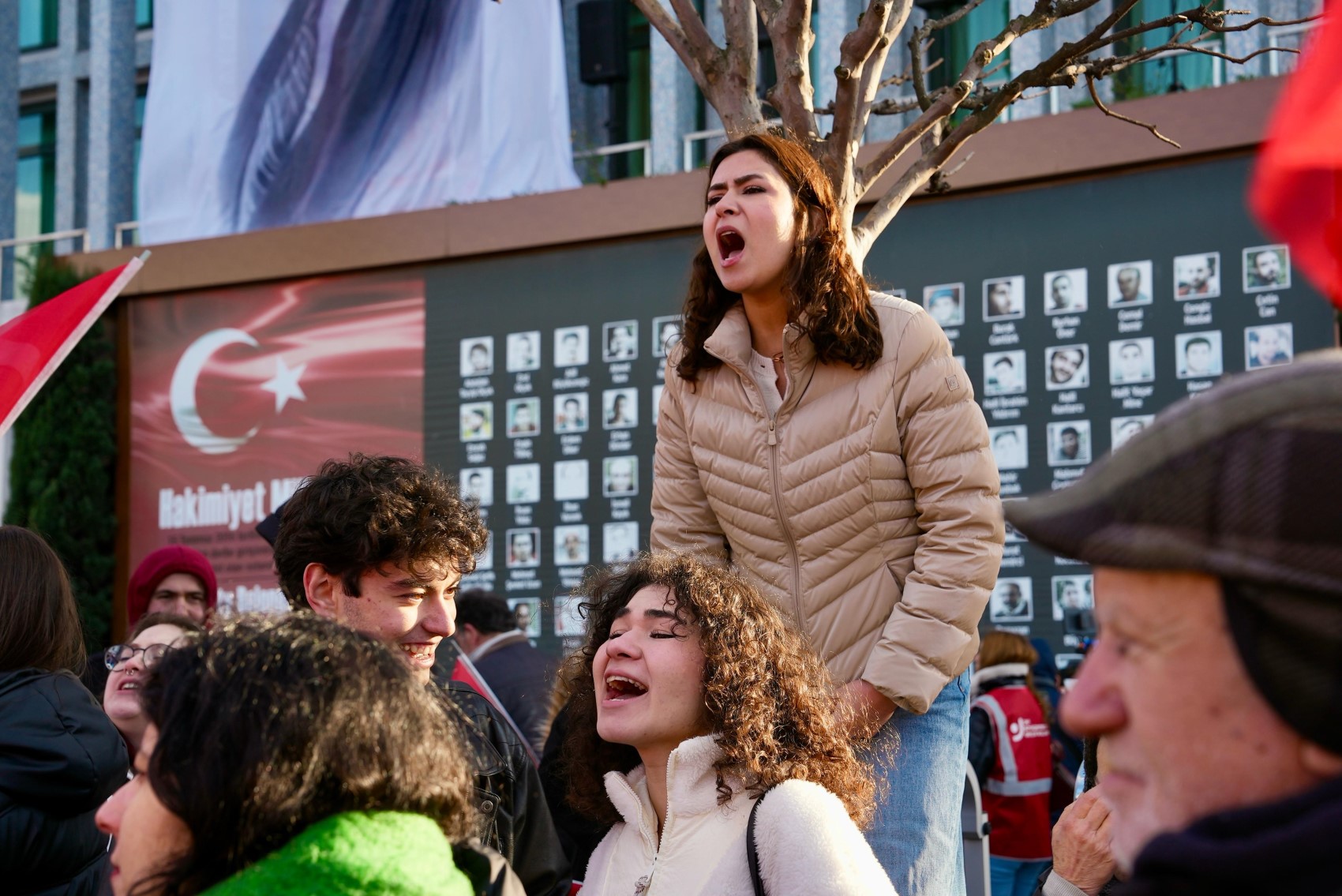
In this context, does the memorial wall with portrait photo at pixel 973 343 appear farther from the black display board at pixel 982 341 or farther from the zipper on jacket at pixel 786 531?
the zipper on jacket at pixel 786 531

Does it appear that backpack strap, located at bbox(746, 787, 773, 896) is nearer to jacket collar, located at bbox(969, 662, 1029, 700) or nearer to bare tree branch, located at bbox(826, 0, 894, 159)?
bare tree branch, located at bbox(826, 0, 894, 159)

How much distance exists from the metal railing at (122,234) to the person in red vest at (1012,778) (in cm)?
966

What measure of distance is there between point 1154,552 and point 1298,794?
0.60ft

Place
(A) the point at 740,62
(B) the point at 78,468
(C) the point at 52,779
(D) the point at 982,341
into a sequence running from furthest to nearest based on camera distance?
(B) the point at 78,468 < (D) the point at 982,341 < (A) the point at 740,62 < (C) the point at 52,779

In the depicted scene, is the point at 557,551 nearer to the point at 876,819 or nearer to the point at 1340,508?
the point at 876,819

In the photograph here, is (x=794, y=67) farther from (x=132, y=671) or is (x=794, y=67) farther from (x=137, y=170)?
(x=137, y=170)

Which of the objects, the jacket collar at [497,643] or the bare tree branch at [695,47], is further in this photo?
the jacket collar at [497,643]

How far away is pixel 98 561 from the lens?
507 inches

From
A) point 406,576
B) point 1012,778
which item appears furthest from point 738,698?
point 1012,778

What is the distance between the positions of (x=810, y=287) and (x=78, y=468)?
10.8 metres

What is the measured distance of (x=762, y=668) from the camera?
3121 millimetres

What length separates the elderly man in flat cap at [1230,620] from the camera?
989 mm

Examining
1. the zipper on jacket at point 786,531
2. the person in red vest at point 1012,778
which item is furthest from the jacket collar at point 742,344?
the person in red vest at point 1012,778

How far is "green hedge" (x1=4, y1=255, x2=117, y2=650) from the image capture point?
12.8m
